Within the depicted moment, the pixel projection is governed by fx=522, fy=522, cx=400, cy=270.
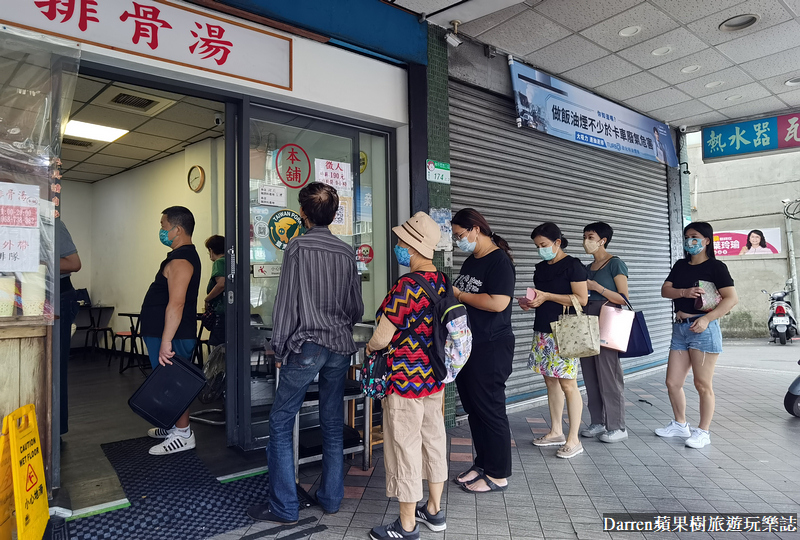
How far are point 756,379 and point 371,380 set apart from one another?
5839 mm

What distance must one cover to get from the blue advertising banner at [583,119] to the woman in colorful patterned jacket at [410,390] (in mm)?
3053

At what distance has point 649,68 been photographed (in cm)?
537

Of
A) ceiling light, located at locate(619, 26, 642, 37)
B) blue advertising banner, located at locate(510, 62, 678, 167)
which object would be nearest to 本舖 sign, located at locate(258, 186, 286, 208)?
blue advertising banner, located at locate(510, 62, 678, 167)

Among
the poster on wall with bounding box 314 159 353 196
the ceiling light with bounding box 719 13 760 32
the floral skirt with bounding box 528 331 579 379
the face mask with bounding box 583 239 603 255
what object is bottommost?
the floral skirt with bounding box 528 331 579 379

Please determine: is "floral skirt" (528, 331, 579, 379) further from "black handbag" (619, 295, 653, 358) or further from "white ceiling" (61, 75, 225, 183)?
"white ceiling" (61, 75, 225, 183)

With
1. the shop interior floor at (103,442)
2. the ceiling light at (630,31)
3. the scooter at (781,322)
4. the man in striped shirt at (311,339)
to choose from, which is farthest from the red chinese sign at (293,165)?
the scooter at (781,322)

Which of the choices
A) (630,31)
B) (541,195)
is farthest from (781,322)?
(630,31)

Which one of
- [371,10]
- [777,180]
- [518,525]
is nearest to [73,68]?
[371,10]

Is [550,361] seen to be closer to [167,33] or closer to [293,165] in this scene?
[293,165]

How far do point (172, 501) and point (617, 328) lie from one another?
9.84 ft

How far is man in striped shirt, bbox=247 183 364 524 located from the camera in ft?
8.07

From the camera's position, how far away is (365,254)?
409 centimetres

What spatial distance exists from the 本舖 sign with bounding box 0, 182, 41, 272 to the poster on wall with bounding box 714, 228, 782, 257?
13313 millimetres

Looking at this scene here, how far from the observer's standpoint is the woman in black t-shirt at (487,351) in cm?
283
